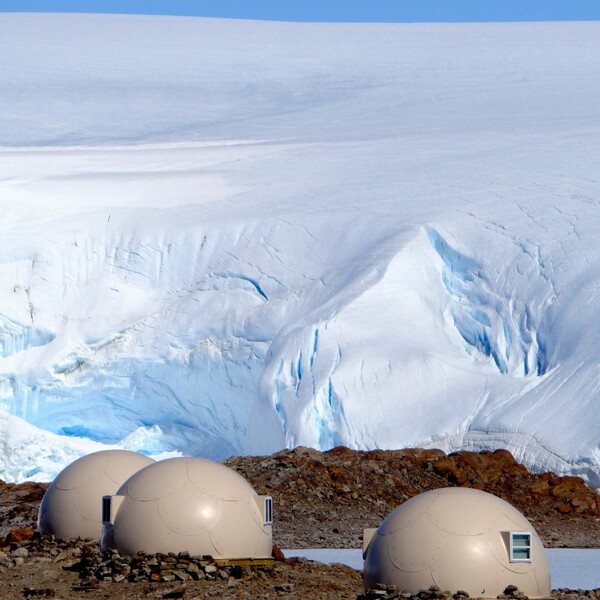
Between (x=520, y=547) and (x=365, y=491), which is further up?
(x=520, y=547)

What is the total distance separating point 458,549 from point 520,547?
492mm

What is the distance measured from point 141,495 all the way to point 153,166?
1933cm

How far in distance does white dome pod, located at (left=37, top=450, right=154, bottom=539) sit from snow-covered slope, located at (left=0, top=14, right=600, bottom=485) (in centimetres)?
765

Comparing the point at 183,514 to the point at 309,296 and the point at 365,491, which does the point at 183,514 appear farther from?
the point at 309,296

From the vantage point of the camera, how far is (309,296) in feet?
76.4

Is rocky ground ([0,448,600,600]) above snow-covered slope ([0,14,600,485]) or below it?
below

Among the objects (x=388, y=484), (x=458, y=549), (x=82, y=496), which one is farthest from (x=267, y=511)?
(x=388, y=484)

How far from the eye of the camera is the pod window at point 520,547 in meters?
9.97

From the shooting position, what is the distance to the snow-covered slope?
20984 millimetres

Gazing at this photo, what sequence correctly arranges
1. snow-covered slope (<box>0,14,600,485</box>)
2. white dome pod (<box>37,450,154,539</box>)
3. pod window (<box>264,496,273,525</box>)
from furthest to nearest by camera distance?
snow-covered slope (<box>0,14,600,485</box>) < white dome pod (<box>37,450,154,539</box>) < pod window (<box>264,496,273,525</box>)

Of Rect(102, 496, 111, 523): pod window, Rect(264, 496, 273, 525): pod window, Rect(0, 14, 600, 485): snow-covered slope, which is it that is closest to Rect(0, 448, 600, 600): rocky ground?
Rect(0, 14, 600, 485): snow-covered slope

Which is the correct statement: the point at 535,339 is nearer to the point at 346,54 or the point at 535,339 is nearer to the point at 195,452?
the point at 195,452

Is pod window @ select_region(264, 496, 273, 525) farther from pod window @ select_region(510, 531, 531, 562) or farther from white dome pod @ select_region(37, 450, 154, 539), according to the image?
pod window @ select_region(510, 531, 531, 562)

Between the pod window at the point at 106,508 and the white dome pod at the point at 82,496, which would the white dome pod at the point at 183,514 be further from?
the white dome pod at the point at 82,496
